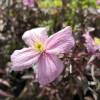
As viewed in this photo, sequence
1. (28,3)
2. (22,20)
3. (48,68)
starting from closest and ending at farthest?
(48,68) → (28,3) → (22,20)

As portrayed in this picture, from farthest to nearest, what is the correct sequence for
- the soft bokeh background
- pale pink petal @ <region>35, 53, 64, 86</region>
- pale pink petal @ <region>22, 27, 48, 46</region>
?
the soft bokeh background < pale pink petal @ <region>22, 27, 48, 46</region> < pale pink petal @ <region>35, 53, 64, 86</region>

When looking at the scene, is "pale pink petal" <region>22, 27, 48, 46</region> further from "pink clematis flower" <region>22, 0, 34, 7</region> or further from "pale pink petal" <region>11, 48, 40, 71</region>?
"pink clematis flower" <region>22, 0, 34, 7</region>

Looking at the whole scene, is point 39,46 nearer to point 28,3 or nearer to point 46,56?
point 46,56

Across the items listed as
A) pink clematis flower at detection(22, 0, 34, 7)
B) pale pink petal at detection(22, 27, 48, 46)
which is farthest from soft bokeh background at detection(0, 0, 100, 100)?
pale pink petal at detection(22, 27, 48, 46)

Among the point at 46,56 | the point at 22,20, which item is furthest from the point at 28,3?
the point at 46,56

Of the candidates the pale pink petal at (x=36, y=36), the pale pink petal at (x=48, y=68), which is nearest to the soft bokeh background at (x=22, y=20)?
the pale pink petal at (x=36, y=36)

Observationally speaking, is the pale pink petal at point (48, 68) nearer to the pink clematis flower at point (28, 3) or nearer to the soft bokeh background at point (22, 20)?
the soft bokeh background at point (22, 20)

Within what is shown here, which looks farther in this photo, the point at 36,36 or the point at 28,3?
the point at 28,3
